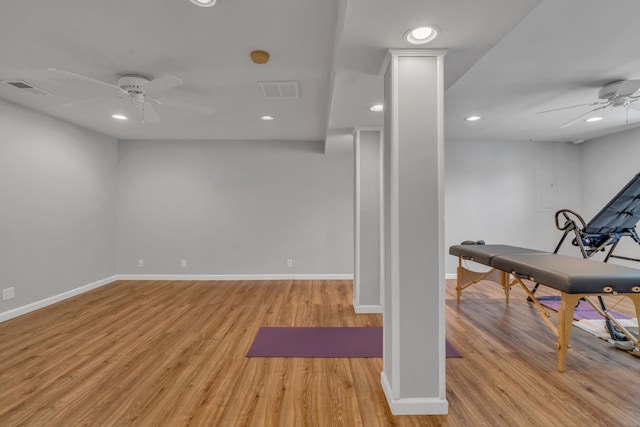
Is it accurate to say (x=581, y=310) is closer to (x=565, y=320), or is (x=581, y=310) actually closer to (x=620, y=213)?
(x=620, y=213)

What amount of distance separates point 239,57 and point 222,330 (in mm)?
2469

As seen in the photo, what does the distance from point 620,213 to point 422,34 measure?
9.21 feet

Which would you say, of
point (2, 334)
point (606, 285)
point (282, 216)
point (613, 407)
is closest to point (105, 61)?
point (2, 334)

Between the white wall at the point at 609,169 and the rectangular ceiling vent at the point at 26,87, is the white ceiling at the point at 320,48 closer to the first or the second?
the rectangular ceiling vent at the point at 26,87

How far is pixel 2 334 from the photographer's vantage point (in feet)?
8.95

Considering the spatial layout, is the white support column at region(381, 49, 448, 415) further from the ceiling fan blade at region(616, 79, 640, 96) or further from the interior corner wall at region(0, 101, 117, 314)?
the interior corner wall at region(0, 101, 117, 314)

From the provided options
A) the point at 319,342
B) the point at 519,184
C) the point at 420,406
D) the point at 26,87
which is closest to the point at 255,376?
the point at 319,342

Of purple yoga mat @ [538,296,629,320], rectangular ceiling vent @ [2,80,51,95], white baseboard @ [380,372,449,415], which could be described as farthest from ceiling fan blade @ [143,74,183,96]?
purple yoga mat @ [538,296,629,320]

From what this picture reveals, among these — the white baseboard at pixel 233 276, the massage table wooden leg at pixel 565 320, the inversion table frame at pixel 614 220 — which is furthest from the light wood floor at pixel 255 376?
the white baseboard at pixel 233 276

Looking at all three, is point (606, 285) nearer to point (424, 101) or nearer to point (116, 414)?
point (424, 101)

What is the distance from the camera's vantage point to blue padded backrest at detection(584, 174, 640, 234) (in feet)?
8.55

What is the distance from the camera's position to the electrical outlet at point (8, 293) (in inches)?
122

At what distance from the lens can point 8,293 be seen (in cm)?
313

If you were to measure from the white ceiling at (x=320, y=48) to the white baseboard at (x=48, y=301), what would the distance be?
2322 millimetres
